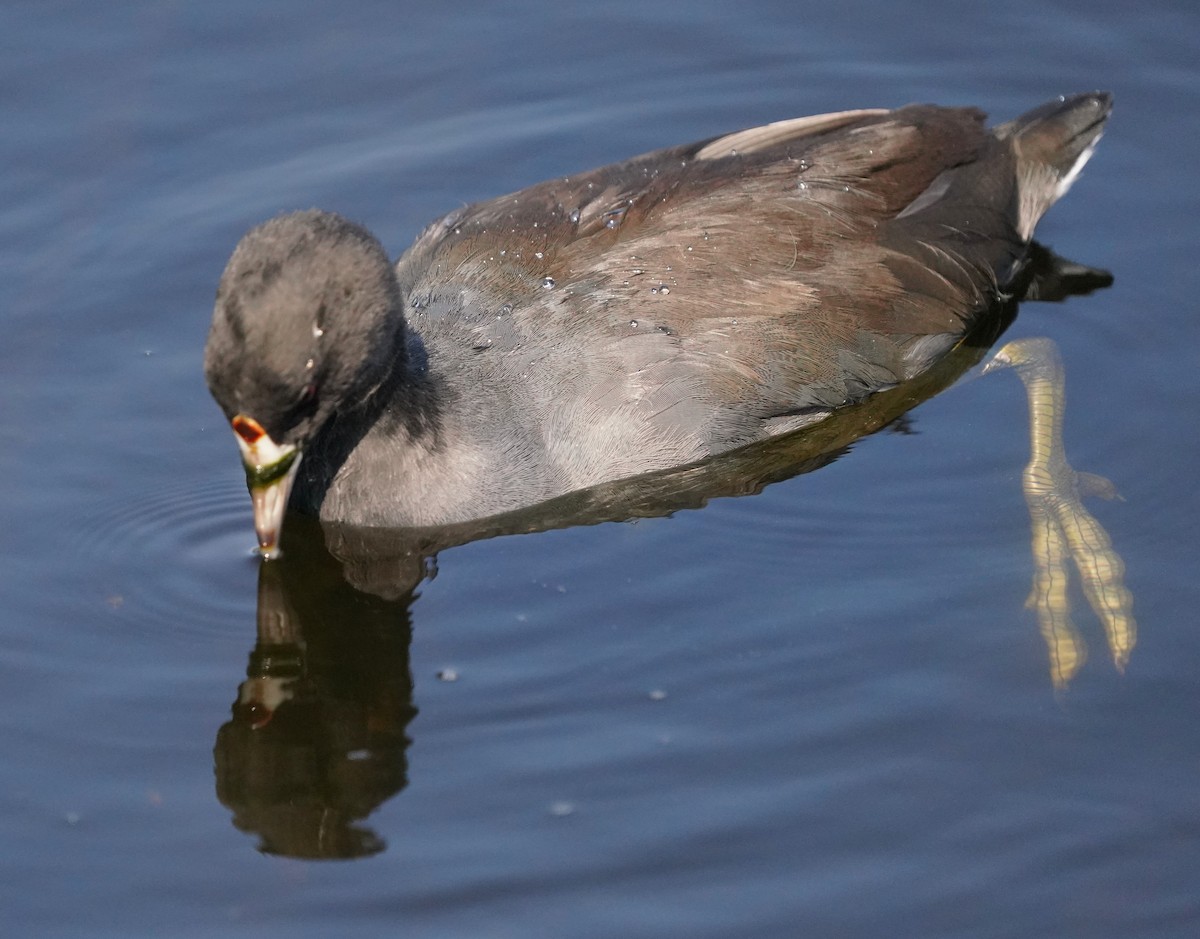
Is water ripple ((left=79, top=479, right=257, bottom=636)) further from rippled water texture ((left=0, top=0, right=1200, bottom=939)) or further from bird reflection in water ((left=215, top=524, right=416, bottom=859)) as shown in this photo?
bird reflection in water ((left=215, top=524, right=416, bottom=859))

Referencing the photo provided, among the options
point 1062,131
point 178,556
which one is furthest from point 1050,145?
point 178,556

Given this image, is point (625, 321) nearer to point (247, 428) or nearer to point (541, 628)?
point (541, 628)

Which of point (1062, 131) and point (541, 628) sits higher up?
point (1062, 131)

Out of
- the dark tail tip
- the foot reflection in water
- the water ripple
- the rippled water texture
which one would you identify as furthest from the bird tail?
the water ripple

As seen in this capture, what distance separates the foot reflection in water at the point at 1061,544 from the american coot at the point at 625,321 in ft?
1.87

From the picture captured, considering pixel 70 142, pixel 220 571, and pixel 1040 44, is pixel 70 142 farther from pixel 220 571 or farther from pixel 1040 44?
pixel 1040 44

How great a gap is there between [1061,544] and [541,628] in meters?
2.08

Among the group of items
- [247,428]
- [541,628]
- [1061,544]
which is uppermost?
[247,428]

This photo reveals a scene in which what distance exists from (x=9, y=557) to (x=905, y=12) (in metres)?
6.10

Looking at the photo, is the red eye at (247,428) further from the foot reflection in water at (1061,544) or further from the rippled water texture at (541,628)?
the foot reflection in water at (1061,544)

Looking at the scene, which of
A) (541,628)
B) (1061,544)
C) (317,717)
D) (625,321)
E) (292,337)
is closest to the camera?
(292,337)

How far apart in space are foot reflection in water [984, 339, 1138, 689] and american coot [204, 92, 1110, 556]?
1.87 ft

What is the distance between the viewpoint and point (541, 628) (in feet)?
22.7

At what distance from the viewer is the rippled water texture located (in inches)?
231
